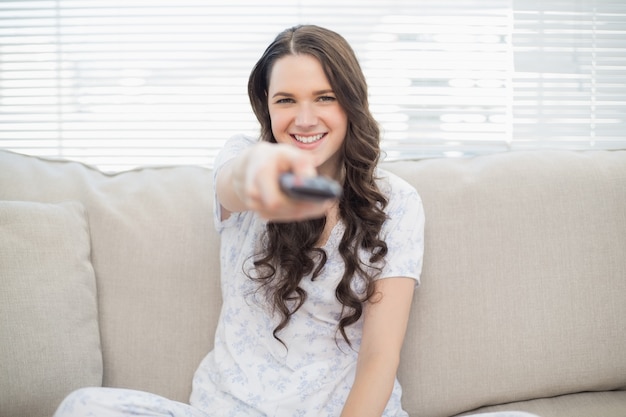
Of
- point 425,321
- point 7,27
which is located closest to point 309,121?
point 425,321

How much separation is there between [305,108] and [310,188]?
2.48 ft

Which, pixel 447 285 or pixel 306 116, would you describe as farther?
pixel 447 285

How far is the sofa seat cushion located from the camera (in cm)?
143

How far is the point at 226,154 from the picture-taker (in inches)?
54.2

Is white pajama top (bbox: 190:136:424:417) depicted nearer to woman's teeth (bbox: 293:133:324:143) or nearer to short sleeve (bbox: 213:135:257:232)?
short sleeve (bbox: 213:135:257:232)

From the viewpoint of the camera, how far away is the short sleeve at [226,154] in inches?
54.0

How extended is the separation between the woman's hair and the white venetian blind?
766mm

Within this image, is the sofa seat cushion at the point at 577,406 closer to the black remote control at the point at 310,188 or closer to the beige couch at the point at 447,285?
the beige couch at the point at 447,285

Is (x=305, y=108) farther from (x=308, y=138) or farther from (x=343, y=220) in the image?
(x=343, y=220)

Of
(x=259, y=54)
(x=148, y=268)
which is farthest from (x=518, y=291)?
(x=259, y=54)

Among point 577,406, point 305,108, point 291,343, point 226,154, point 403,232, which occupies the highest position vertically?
point 305,108

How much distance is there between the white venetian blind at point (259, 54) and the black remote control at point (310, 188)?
Answer: 5.20 feet

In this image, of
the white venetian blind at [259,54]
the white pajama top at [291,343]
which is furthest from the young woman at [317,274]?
the white venetian blind at [259,54]

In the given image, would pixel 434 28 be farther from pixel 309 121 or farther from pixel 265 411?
pixel 265 411
